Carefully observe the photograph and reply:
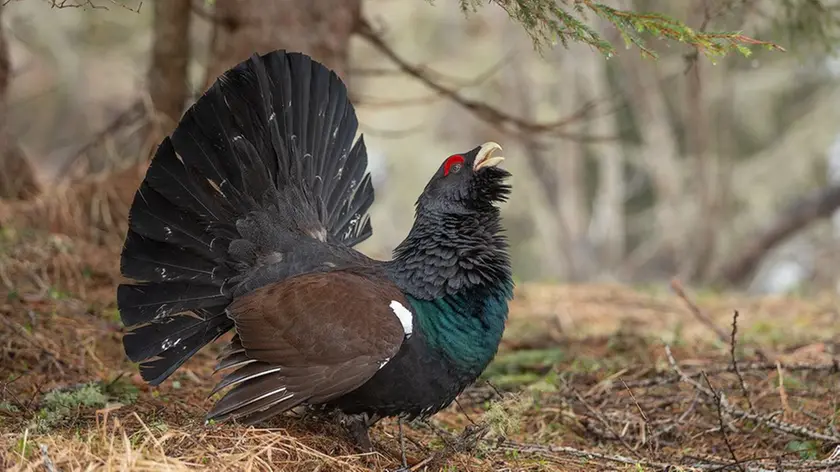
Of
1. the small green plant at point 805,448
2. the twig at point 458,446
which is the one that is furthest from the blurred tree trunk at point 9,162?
the small green plant at point 805,448

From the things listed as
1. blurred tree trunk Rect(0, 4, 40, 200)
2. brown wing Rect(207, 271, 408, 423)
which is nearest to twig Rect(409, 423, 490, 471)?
brown wing Rect(207, 271, 408, 423)

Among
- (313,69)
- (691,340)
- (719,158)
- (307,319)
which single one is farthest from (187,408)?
(719,158)

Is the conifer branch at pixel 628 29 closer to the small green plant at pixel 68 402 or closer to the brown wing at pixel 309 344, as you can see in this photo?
the brown wing at pixel 309 344

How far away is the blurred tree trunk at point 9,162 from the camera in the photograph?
6.23m

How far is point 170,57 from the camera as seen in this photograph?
679 centimetres

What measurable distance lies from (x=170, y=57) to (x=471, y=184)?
385 centimetres

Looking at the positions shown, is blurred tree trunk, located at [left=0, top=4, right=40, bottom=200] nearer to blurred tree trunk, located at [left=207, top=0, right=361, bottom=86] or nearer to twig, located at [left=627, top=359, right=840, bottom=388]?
blurred tree trunk, located at [left=207, top=0, right=361, bottom=86]

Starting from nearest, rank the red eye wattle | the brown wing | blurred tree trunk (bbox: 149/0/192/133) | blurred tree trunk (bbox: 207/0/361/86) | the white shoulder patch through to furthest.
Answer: the brown wing → the white shoulder patch → the red eye wattle → blurred tree trunk (bbox: 207/0/361/86) → blurred tree trunk (bbox: 149/0/192/133)

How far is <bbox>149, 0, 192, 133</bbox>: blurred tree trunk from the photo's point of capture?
6.71 m

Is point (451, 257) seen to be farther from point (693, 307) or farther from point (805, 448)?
point (805, 448)

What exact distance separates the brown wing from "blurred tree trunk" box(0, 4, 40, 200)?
144 inches

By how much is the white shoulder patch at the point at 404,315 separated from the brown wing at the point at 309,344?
0.07 feet

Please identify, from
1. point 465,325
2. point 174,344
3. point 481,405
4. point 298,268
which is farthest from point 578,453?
Result: point 174,344

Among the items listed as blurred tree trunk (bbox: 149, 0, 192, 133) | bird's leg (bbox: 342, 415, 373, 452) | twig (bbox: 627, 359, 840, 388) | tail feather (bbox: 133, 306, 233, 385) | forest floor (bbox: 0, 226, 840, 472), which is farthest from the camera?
blurred tree trunk (bbox: 149, 0, 192, 133)
